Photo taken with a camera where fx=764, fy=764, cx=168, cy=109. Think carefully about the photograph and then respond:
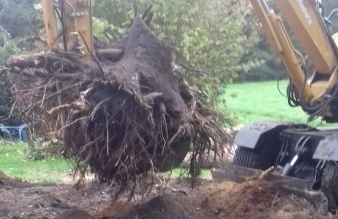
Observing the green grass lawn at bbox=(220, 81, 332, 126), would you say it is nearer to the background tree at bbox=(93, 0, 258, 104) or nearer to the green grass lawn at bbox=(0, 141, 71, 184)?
the background tree at bbox=(93, 0, 258, 104)

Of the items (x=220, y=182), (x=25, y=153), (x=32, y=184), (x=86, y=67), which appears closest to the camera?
(x=86, y=67)

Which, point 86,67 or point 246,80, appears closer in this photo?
point 86,67

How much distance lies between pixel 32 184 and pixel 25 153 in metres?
3.73

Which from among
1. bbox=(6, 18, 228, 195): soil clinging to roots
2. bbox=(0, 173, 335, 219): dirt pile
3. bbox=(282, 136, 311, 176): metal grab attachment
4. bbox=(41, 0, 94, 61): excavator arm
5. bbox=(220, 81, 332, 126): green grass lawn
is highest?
bbox=(41, 0, 94, 61): excavator arm

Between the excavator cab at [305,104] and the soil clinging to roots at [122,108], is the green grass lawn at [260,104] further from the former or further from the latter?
the soil clinging to roots at [122,108]

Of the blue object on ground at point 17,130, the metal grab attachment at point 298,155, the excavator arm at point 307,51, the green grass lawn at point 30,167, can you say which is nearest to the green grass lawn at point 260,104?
the blue object on ground at point 17,130

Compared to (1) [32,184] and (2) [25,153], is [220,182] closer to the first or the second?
(1) [32,184]

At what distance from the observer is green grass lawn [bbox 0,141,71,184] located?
1055 cm

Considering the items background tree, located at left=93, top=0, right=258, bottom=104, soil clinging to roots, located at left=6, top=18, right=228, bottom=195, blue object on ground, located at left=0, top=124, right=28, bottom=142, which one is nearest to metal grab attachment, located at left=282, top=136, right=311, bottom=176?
soil clinging to roots, located at left=6, top=18, right=228, bottom=195

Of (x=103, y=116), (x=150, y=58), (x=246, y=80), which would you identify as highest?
(x=150, y=58)

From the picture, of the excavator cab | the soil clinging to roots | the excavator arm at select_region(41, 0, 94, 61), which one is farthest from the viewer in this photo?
the excavator cab

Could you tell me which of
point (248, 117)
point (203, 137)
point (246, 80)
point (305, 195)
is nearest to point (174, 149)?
point (203, 137)

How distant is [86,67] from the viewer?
6.23 metres

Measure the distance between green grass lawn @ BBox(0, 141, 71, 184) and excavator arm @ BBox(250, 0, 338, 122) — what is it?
3.36 meters
